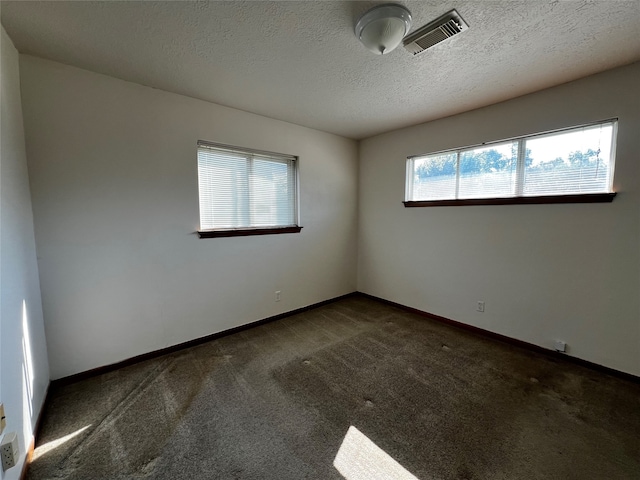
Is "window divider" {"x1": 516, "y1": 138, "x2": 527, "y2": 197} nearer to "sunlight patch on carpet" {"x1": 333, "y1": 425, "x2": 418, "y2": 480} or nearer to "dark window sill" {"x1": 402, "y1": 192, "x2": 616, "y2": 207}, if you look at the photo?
"dark window sill" {"x1": 402, "y1": 192, "x2": 616, "y2": 207}

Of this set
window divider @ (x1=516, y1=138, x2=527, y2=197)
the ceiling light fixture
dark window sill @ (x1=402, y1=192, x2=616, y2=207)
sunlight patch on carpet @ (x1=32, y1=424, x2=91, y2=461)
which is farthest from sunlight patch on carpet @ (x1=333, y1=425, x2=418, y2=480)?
window divider @ (x1=516, y1=138, x2=527, y2=197)

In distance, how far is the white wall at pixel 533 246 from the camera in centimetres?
206

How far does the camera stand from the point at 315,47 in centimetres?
175

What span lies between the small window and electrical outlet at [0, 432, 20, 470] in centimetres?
174

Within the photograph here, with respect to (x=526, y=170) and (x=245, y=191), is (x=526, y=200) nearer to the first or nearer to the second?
(x=526, y=170)

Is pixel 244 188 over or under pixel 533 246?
over

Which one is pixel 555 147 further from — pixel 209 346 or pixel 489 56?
pixel 209 346

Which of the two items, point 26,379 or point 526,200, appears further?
point 526,200

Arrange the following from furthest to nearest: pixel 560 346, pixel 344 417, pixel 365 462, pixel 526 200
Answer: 1. pixel 526 200
2. pixel 560 346
3. pixel 344 417
4. pixel 365 462

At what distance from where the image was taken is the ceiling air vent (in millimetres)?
1491

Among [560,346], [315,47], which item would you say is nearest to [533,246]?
[560,346]

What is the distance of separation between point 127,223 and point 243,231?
1.05 metres

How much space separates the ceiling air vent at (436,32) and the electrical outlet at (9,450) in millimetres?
2922

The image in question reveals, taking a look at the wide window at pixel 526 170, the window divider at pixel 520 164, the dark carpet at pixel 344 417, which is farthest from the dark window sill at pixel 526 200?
the dark carpet at pixel 344 417
